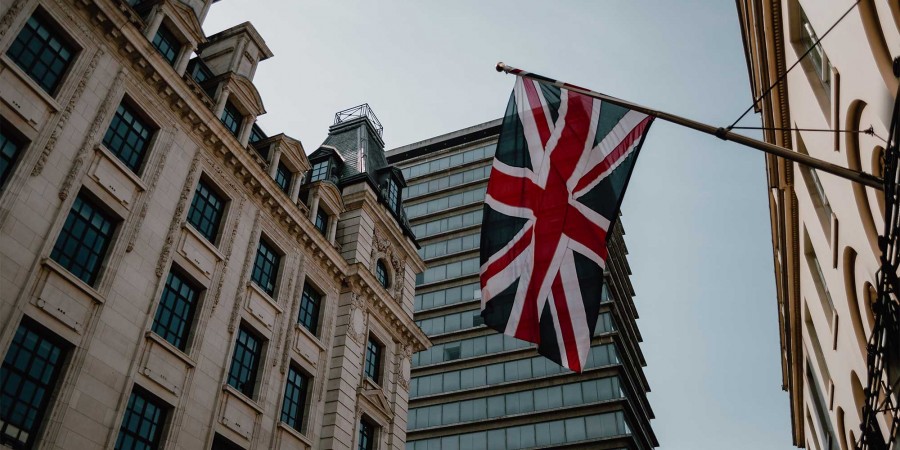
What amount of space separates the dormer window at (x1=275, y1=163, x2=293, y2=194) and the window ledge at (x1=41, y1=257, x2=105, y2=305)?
1035cm

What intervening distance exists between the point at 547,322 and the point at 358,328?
1746 centimetres

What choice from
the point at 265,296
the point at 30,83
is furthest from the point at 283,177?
the point at 30,83

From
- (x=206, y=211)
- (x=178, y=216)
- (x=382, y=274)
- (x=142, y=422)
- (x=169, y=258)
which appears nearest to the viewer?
(x=142, y=422)

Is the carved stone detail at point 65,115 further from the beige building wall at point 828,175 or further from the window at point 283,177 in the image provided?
the beige building wall at point 828,175

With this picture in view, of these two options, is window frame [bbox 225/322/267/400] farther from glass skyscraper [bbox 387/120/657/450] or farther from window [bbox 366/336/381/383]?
glass skyscraper [bbox 387/120/657/450]

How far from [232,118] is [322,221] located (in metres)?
6.18

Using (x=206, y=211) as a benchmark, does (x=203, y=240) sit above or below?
below

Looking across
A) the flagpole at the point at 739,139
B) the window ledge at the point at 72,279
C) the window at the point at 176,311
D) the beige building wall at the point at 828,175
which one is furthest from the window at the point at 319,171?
the flagpole at the point at 739,139

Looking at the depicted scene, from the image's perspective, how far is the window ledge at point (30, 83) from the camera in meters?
16.4

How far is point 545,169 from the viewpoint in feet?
41.6

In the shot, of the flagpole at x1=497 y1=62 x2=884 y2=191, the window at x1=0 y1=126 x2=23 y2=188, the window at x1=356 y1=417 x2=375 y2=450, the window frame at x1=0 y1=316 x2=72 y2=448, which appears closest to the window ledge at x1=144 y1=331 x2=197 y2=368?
the window frame at x1=0 y1=316 x2=72 y2=448

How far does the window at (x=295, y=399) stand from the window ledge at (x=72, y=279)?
8133mm

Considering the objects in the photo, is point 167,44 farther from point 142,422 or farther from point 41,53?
point 142,422

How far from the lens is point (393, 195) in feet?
116
